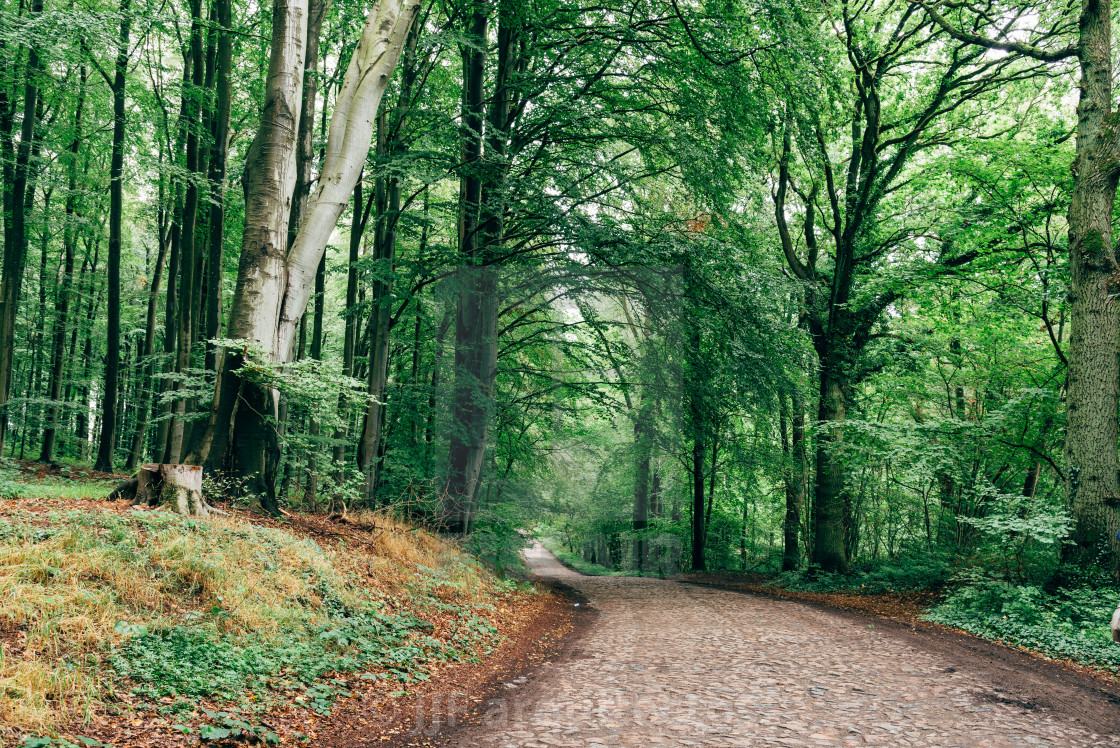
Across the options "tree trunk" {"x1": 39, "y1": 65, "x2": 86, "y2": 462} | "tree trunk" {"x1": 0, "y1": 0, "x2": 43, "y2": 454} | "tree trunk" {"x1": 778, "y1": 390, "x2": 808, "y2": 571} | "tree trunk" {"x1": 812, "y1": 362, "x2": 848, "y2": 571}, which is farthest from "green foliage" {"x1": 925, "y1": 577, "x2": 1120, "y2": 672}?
"tree trunk" {"x1": 39, "y1": 65, "x2": 86, "y2": 462}

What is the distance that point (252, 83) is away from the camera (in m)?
14.1

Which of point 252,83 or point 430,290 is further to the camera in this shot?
point 252,83

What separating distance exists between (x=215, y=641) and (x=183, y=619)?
1.06 ft

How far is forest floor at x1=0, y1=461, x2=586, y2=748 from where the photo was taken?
340 centimetres

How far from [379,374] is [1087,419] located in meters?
12.0

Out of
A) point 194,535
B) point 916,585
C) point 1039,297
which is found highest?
point 1039,297

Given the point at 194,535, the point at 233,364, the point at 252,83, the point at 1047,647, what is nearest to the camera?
the point at 194,535

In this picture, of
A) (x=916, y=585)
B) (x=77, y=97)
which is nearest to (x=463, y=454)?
(x=916, y=585)

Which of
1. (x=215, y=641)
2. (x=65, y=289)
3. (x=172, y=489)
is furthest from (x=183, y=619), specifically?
(x=65, y=289)

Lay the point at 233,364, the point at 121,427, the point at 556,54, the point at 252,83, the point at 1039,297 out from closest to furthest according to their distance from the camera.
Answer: the point at 233,364 → the point at 1039,297 → the point at 556,54 → the point at 252,83 → the point at 121,427

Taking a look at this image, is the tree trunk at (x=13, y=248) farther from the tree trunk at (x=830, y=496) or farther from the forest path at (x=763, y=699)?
the tree trunk at (x=830, y=496)

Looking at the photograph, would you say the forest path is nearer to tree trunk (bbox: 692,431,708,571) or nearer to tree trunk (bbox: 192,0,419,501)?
tree trunk (bbox: 192,0,419,501)

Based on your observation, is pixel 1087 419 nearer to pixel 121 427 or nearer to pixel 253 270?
pixel 253 270

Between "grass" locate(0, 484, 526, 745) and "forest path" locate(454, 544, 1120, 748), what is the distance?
145 centimetres
